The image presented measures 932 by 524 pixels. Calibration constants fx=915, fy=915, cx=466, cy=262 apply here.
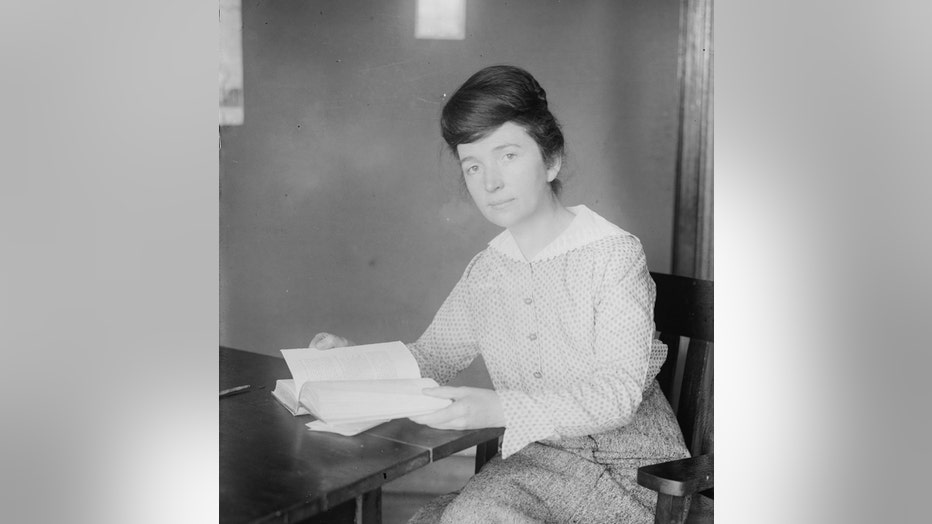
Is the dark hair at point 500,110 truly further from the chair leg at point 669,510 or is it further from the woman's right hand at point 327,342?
the chair leg at point 669,510

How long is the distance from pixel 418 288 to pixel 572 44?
62 cm

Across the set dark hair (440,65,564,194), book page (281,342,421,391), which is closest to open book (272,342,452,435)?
book page (281,342,421,391)

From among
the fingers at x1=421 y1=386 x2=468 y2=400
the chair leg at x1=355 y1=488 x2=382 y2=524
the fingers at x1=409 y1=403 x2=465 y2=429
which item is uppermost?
the fingers at x1=421 y1=386 x2=468 y2=400

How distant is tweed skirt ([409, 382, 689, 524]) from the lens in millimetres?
1886

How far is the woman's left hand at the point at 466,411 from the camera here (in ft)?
6.15

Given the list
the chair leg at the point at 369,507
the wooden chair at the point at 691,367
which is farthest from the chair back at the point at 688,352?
the chair leg at the point at 369,507

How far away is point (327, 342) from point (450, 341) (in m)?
0.26

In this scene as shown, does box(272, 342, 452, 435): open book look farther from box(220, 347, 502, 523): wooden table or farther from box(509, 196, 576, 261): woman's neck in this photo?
box(509, 196, 576, 261): woman's neck

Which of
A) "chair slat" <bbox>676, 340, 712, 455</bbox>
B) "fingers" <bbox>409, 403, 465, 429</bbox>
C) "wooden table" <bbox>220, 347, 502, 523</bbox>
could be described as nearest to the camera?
"wooden table" <bbox>220, 347, 502, 523</bbox>

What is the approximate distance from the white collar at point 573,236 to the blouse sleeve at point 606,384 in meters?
0.06

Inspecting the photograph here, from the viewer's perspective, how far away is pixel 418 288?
197 cm

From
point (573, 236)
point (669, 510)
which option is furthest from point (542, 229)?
point (669, 510)
